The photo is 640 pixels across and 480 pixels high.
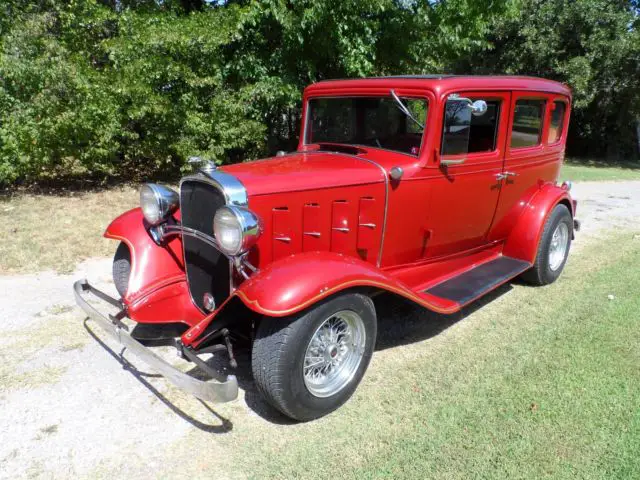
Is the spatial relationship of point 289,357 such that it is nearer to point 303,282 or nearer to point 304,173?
point 303,282

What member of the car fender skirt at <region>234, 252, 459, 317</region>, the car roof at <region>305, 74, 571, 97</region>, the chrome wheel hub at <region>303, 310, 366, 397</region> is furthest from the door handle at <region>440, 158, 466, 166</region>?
the chrome wheel hub at <region>303, 310, 366, 397</region>

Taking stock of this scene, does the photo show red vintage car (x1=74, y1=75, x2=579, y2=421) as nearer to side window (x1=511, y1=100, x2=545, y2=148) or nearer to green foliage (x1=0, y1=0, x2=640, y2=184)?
side window (x1=511, y1=100, x2=545, y2=148)

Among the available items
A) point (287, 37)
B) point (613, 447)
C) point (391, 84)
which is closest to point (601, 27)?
point (287, 37)

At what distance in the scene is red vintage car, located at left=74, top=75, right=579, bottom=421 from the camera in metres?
2.68

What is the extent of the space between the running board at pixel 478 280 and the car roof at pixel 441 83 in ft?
4.78

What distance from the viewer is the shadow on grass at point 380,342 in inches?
115

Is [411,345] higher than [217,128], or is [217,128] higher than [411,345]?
[217,128]

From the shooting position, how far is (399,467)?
251cm

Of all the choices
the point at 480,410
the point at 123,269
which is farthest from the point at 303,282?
the point at 123,269

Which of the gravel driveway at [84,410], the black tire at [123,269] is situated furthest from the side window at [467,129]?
the black tire at [123,269]

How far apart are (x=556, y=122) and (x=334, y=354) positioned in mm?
3643

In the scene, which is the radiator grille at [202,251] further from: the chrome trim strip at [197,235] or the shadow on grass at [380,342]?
the shadow on grass at [380,342]

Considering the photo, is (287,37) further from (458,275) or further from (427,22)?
(458,275)

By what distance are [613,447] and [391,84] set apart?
273 cm
